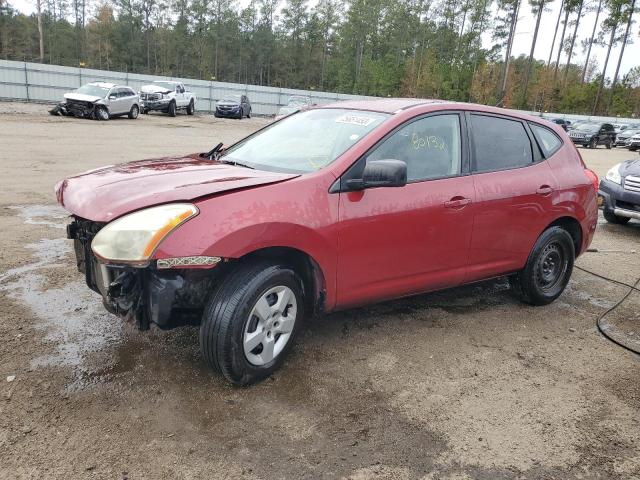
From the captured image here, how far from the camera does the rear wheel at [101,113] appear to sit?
70.3ft

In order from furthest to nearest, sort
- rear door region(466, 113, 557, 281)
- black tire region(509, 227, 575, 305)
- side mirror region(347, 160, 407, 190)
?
1. black tire region(509, 227, 575, 305)
2. rear door region(466, 113, 557, 281)
3. side mirror region(347, 160, 407, 190)

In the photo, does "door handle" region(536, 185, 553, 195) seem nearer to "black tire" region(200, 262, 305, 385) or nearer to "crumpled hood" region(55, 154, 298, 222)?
"crumpled hood" region(55, 154, 298, 222)

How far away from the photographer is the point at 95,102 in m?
21.2

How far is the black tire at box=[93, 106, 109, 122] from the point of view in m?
21.4

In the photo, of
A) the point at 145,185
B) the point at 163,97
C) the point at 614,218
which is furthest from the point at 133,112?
the point at 145,185

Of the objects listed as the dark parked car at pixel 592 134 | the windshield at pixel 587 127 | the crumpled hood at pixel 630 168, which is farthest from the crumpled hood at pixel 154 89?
the crumpled hood at pixel 630 168

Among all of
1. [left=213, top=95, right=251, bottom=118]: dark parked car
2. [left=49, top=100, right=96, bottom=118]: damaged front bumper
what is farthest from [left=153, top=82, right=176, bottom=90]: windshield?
[left=49, top=100, right=96, bottom=118]: damaged front bumper

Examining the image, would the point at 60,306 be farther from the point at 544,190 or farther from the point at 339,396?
the point at 544,190

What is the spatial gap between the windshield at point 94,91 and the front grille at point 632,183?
19.5m

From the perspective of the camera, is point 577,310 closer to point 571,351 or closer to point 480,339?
point 571,351

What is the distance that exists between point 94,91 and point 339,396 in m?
21.9

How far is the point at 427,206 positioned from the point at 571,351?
157cm

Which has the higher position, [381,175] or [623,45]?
[623,45]

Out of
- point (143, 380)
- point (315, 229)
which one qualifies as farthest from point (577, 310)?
point (143, 380)
